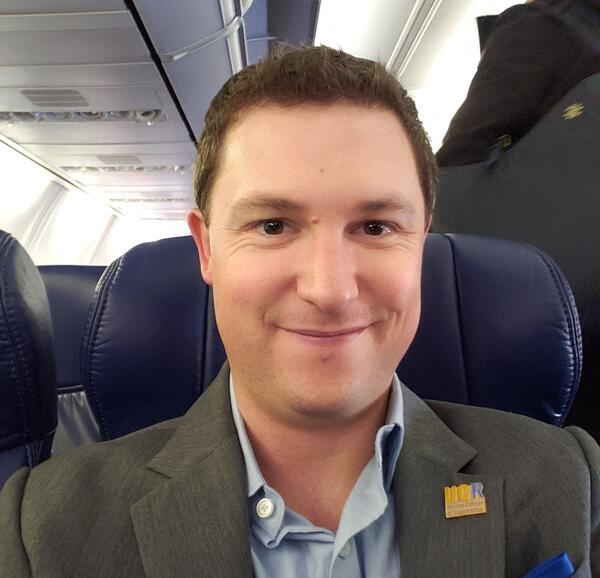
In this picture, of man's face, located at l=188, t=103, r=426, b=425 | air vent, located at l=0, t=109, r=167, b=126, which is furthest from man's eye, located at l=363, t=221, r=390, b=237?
air vent, located at l=0, t=109, r=167, b=126

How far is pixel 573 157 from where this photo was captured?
1828mm

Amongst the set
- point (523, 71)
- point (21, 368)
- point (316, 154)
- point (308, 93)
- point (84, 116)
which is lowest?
point (21, 368)

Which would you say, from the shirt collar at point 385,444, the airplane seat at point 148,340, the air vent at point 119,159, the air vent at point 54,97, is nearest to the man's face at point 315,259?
the shirt collar at point 385,444

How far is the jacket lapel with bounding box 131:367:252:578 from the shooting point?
0.90 m

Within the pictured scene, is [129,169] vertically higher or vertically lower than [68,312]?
higher

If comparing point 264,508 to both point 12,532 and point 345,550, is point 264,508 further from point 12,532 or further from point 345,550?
point 12,532

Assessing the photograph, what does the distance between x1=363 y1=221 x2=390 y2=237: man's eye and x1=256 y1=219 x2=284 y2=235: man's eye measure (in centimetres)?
17

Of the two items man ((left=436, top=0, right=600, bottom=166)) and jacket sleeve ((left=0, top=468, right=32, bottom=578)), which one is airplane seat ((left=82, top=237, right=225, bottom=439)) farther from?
man ((left=436, top=0, right=600, bottom=166))

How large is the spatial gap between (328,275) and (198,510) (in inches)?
20.0

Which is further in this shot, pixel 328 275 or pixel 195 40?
pixel 195 40

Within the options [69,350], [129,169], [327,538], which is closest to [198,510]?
[327,538]

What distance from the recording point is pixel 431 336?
1.40 meters

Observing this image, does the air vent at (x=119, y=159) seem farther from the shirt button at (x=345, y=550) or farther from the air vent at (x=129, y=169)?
the shirt button at (x=345, y=550)

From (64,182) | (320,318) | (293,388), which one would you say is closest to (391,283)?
(320,318)
